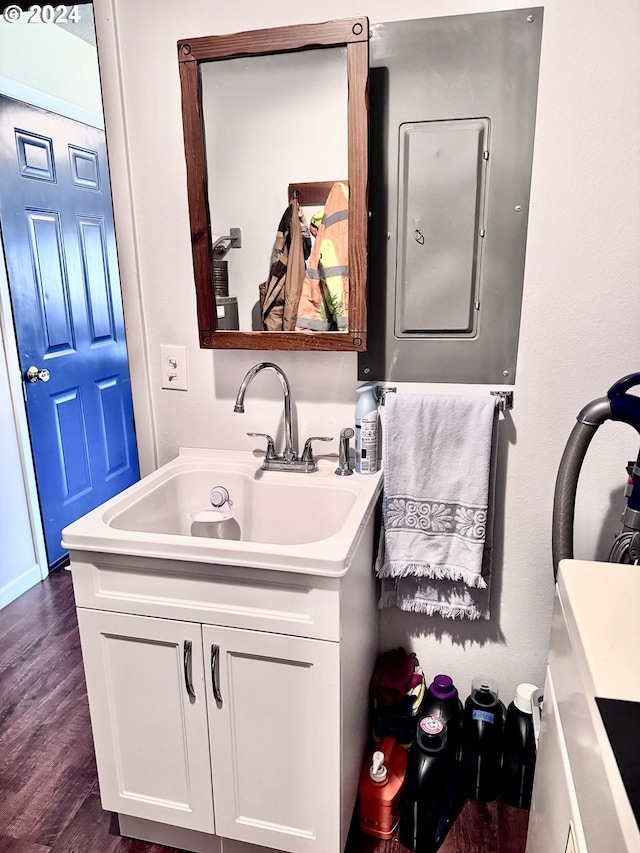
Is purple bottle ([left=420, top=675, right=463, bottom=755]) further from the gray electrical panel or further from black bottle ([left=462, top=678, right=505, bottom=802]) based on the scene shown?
the gray electrical panel

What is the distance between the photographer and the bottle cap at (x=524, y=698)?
4.91 ft

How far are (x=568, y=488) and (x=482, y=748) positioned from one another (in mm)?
749

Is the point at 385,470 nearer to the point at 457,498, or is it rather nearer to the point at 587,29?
the point at 457,498

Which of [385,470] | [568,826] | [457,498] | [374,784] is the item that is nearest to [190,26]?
[385,470]

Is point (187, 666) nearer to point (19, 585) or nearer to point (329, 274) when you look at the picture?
point (329, 274)

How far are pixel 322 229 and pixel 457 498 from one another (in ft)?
2.42

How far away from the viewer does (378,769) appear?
1476mm

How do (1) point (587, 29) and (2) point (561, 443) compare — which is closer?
(1) point (587, 29)

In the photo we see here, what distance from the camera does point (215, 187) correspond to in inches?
57.1

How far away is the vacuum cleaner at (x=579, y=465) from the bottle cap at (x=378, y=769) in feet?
2.26

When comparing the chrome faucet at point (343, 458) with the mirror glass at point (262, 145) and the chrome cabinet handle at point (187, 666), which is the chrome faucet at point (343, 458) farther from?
the chrome cabinet handle at point (187, 666)

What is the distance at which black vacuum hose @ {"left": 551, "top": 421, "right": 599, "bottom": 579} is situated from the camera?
1.25 m

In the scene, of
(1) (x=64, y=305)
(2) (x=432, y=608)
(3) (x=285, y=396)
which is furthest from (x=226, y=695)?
(1) (x=64, y=305)

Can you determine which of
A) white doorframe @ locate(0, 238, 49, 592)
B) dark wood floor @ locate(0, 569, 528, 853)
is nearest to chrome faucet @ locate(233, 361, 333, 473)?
dark wood floor @ locate(0, 569, 528, 853)
